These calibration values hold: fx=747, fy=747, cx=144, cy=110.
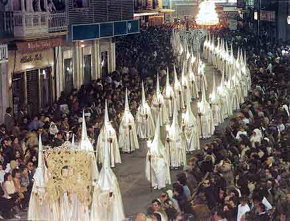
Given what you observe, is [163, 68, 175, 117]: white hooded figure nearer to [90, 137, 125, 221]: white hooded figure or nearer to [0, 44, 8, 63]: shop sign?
[0, 44, 8, 63]: shop sign

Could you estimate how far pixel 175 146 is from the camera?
20312 millimetres

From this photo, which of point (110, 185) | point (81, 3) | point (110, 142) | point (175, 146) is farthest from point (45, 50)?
point (110, 185)

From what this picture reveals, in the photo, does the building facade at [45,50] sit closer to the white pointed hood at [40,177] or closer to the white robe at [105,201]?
the white pointed hood at [40,177]

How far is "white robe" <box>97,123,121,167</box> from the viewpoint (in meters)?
20.2

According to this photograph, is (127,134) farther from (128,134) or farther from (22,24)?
(22,24)

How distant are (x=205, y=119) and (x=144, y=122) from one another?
2.21 meters

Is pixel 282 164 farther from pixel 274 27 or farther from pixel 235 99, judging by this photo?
pixel 274 27

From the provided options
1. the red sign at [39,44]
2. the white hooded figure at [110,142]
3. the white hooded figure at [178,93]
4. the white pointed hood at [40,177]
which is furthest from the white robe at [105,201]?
the white hooded figure at [178,93]

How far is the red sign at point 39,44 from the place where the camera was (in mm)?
23747

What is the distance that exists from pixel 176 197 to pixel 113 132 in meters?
6.95

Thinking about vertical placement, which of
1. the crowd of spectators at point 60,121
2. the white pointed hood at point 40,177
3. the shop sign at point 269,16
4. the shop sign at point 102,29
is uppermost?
the shop sign at point 102,29

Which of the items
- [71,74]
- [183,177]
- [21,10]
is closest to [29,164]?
[183,177]

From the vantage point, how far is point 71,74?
99.2 ft

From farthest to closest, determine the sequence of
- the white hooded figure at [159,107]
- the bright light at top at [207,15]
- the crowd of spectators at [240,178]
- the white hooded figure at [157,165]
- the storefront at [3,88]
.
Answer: the bright light at top at [207,15]
the white hooded figure at [159,107]
the storefront at [3,88]
the white hooded figure at [157,165]
the crowd of spectators at [240,178]
